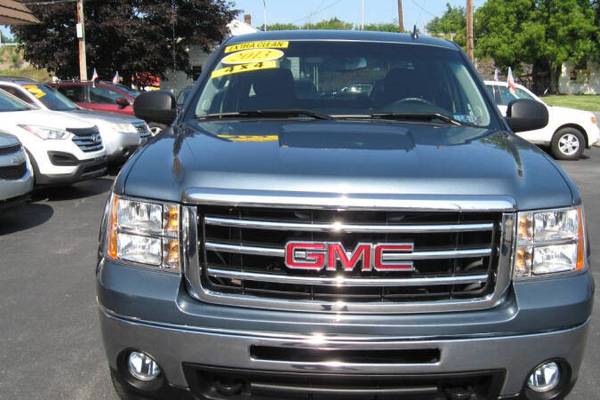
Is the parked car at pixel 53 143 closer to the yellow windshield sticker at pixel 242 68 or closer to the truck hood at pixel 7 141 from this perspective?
the truck hood at pixel 7 141

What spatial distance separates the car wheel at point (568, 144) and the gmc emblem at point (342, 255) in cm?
1280

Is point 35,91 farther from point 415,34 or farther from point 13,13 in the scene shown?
point 415,34

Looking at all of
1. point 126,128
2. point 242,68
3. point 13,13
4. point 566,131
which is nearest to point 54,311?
point 242,68

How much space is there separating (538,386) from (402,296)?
646mm

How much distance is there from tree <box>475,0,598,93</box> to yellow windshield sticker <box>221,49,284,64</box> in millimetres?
57979

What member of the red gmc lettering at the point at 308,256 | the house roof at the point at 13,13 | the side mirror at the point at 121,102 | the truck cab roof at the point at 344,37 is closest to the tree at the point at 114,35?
the house roof at the point at 13,13

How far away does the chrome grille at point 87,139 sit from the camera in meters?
9.04

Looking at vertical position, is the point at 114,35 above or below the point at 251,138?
above

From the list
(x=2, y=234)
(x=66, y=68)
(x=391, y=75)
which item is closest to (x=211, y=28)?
(x=66, y=68)

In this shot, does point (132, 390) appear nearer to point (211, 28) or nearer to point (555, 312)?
point (555, 312)

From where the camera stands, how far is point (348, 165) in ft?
7.98

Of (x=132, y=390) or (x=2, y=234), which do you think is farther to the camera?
(x=2, y=234)

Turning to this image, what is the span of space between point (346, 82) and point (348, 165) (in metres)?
1.49

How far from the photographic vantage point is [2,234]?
6.84 m
